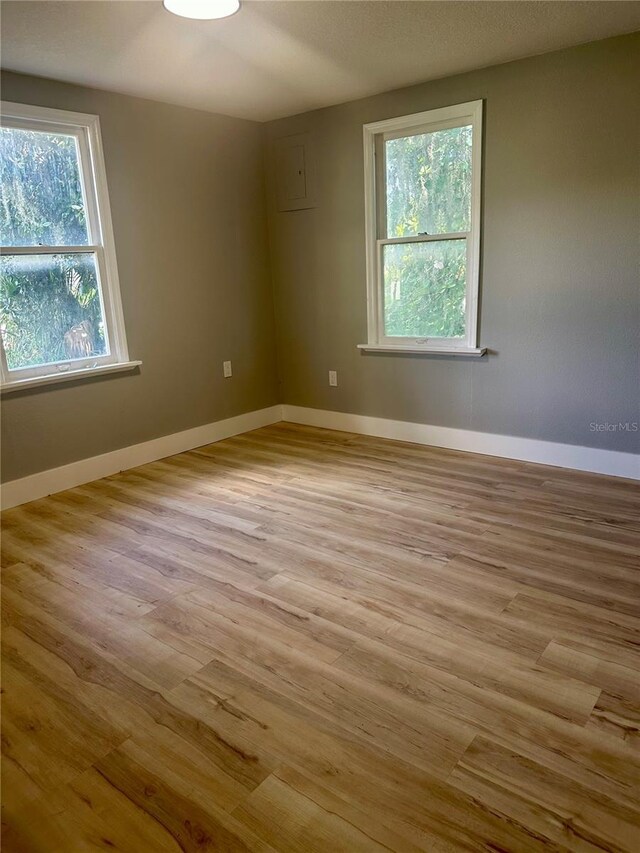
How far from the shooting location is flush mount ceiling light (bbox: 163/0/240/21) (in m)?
2.31

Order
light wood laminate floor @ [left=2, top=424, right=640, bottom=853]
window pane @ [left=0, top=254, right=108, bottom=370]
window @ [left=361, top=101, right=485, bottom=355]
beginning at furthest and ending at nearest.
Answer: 1. window @ [left=361, top=101, right=485, bottom=355]
2. window pane @ [left=0, top=254, right=108, bottom=370]
3. light wood laminate floor @ [left=2, top=424, right=640, bottom=853]

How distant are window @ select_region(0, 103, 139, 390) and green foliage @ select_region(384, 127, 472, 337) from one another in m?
1.87

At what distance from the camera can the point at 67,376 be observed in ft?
11.3

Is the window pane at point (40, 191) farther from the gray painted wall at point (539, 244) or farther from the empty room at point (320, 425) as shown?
the gray painted wall at point (539, 244)

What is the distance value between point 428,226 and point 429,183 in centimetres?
26

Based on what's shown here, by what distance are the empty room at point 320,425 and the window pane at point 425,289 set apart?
24 millimetres

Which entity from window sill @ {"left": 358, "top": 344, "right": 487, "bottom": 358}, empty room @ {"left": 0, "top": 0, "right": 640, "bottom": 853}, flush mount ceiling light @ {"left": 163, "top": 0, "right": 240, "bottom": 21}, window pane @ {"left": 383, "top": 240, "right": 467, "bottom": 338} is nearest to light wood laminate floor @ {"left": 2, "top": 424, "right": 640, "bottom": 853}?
empty room @ {"left": 0, "top": 0, "right": 640, "bottom": 853}

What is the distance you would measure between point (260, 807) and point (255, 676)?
0.48 metres

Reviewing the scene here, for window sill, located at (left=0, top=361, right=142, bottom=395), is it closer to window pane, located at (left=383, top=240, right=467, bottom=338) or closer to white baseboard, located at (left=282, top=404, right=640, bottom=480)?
white baseboard, located at (left=282, top=404, right=640, bottom=480)

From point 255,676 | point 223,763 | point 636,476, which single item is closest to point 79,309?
point 255,676

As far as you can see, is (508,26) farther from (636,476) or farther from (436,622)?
(436,622)

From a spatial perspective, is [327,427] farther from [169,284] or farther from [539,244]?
[539,244]
